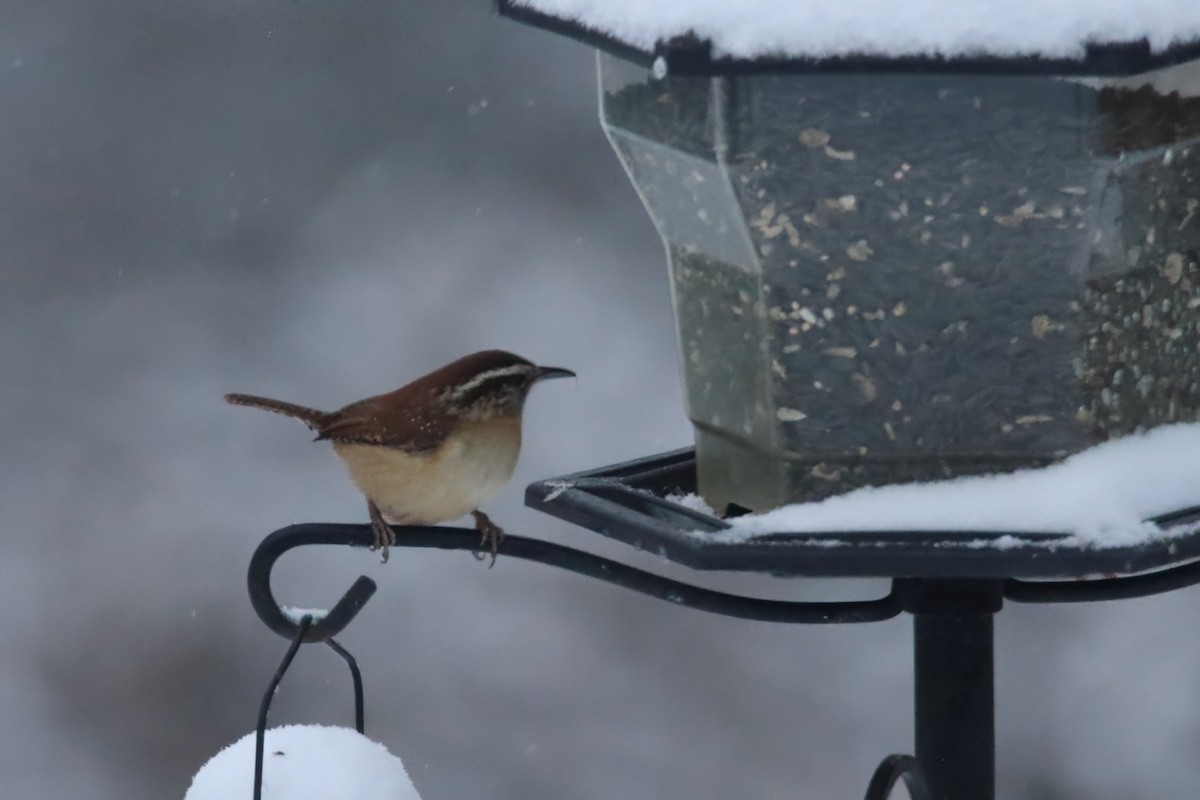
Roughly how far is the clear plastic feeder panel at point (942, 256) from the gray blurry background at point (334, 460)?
13.3 feet

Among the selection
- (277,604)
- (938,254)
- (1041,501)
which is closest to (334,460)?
(277,604)

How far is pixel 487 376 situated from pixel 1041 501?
137 centimetres

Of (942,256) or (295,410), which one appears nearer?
(942,256)

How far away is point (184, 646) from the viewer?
759 centimetres

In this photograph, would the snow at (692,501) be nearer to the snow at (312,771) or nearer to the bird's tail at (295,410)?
the snow at (312,771)

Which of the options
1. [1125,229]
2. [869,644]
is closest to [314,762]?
[1125,229]

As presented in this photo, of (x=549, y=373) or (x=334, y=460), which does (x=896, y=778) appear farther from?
(x=334, y=460)

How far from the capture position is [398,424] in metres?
4.04

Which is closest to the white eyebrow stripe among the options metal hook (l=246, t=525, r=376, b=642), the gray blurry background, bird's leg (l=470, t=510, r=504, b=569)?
bird's leg (l=470, t=510, r=504, b=569)

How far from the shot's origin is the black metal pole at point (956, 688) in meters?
3.18

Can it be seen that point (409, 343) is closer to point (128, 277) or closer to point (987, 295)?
point (128, 277)

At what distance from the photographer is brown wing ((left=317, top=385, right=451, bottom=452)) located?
4.02 meters

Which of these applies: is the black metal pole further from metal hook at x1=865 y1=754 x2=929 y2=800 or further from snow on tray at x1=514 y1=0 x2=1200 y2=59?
snow on tray at x1=514 y1=0 x2=1200 y2=59

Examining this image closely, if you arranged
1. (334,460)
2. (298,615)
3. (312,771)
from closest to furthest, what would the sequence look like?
(312,771), (298,615), (334,460)
